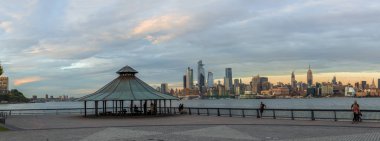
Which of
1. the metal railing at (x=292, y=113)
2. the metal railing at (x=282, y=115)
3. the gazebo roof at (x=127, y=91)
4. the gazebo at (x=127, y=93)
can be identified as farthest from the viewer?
the gazebo roof at (x=127, y=91)

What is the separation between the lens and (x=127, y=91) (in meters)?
42.9

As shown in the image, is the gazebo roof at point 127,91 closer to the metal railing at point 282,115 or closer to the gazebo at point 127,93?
the gazebo at point 127,93

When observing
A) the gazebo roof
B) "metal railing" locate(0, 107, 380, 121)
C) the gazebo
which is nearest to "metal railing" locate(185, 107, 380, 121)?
"metal railing" locate(0, 107, 380, 121)

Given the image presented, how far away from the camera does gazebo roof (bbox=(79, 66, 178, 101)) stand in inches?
1628

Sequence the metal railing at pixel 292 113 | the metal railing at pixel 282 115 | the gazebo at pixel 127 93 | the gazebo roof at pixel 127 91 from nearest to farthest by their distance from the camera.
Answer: the metal railing at pixel 292 113
the metal railing at pixel 282 115
the gazebo at pixel 127 93
the gazebo roof at pixel 127 91

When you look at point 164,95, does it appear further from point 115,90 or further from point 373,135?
point 373,135

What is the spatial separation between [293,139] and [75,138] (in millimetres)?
9465

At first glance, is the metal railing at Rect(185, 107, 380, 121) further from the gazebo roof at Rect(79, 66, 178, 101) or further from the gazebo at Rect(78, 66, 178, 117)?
the gazebo roof at Rect(79, 66, 178, 101)

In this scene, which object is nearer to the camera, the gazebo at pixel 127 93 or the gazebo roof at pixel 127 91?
the gazebo at pixel 127 93

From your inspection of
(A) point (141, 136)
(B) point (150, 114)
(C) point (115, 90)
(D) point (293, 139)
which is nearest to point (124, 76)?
(C) point (115, 90)

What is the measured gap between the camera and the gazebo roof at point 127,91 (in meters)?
41.3

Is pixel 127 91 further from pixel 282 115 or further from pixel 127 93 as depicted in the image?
pixel 282 115

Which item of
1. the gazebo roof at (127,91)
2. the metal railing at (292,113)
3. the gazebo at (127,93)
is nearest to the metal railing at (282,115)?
the metal railing at (292,113)

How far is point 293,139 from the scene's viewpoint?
1833 cm
